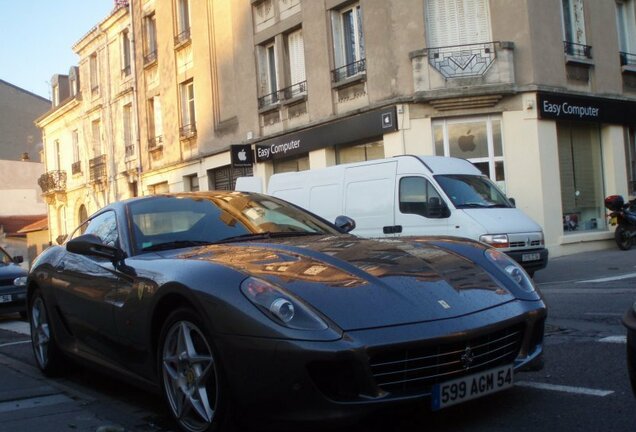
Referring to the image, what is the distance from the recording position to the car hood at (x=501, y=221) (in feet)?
35.1

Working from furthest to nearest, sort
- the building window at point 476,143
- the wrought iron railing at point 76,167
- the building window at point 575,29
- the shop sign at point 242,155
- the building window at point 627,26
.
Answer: the wrought iron railing at point 76,167
the shop sign at point 242,155
the building window at point 627,26
the building window at point 575,29
the building window at point 476,143

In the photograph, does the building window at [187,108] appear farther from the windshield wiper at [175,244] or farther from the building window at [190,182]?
the windshield wiper at [175,244]

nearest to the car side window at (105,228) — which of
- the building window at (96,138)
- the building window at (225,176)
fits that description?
the building window at (225,176)

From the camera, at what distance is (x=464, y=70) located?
53.5ft

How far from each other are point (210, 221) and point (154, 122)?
2435 cm

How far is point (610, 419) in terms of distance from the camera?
11.3ft

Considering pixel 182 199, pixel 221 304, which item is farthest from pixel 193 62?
pixel 221 304

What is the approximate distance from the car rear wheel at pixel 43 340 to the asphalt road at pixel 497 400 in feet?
0.36

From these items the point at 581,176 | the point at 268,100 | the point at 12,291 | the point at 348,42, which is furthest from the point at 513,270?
the point at 268,100

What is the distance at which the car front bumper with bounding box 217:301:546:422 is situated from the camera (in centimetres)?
305

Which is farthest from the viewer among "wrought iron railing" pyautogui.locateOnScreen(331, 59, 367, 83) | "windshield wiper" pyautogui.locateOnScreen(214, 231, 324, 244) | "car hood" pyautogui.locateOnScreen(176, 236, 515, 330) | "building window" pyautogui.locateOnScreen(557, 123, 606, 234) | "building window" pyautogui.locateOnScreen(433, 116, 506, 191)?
"wrought iron railing" pyautogui.locateOnScreen(331, 59, 367, 83)

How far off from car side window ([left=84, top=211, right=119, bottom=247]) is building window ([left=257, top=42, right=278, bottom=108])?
644 inches

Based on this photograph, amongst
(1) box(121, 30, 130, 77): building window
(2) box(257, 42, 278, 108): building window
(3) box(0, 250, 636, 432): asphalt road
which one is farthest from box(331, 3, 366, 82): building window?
(1) box(121, 30, 130, 77): building window

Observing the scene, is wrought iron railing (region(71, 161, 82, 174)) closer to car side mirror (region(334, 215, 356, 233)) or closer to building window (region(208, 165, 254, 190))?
building window (region(208, 165, 254, 190))
